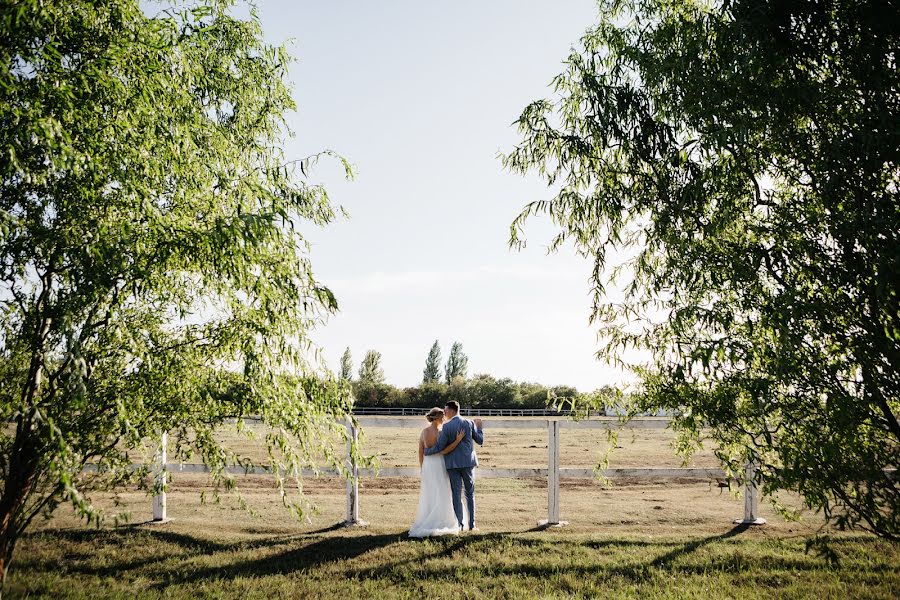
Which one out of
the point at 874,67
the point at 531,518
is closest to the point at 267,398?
the point at 874,67

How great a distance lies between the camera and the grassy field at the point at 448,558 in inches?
242

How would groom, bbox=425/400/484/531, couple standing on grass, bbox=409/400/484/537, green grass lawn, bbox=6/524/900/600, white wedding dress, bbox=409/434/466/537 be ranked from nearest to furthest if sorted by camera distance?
green grass lawn, bbox=6/524/900/600
white wedding dress, bbox=409/434/466/537
couple standing on grass, bbox=409/400/484/537
groom, bbox=425/400/484/531

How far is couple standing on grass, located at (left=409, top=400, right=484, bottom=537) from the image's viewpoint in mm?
8492

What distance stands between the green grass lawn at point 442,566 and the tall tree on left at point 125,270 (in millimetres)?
1850

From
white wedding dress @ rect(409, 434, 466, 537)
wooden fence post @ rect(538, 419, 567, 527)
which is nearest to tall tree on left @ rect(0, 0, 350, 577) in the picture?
white wedding dress @ rect(409, 434, 466, 537)

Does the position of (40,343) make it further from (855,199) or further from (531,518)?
(531,518)

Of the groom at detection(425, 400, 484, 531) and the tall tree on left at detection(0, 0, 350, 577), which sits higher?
the tall tree on left at detection(0, 0, 350, 577)

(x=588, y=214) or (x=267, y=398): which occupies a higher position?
(x=588, y=214)

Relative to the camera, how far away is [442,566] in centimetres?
693

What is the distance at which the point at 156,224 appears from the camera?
4.08m

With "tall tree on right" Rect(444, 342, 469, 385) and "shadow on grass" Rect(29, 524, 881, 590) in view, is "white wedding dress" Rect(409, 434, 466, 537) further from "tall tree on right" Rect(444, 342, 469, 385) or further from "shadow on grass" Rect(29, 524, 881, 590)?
"tall tree on right" Rect(444, 342, 469, 385)

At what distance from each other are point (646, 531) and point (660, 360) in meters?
4.28

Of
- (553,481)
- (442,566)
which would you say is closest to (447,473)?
(553,481)

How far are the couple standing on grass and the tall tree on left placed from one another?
12.5 ft
